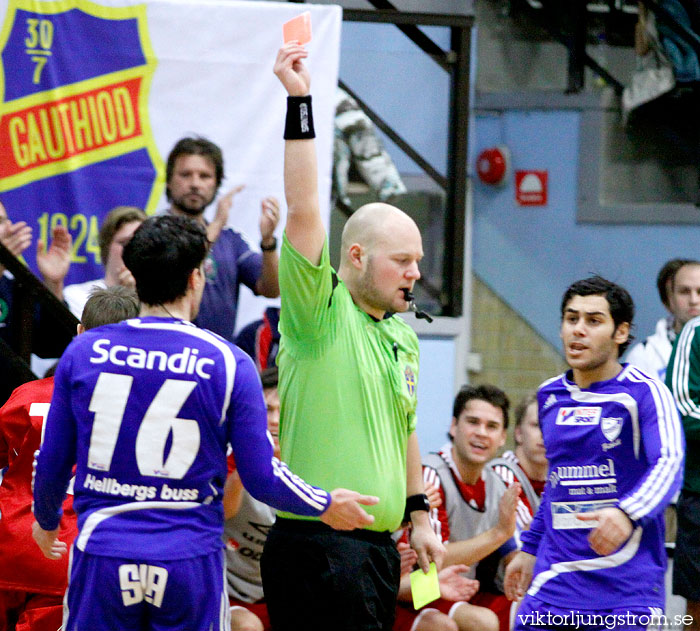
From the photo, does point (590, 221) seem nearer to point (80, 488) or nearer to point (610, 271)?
point (610, 271)

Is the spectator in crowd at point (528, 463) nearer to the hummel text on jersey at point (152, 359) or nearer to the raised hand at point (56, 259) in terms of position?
the raised hand at point (56, 259)

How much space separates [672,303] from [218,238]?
2623 millimetres

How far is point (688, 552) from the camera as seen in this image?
5.14 metres

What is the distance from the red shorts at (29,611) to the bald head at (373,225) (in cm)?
167

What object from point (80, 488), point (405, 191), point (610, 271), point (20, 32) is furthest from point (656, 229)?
point (80, 488)

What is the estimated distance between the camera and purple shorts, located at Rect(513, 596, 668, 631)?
3.52 meters

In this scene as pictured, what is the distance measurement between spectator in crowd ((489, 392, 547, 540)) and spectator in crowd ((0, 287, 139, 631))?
8.27ft

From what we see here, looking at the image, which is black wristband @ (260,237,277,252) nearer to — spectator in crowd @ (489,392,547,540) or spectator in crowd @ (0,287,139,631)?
spectator in crowd @ (489,392,547,540)

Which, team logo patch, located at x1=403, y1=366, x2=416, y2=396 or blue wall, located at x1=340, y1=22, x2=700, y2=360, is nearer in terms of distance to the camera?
team logo patch, located at x1=403, y1=366, x2=416, y2=396

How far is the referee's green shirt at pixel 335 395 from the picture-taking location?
3070mm

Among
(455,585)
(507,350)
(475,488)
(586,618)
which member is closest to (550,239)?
(507,350)

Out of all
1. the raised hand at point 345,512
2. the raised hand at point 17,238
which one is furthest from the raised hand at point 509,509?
the raised hand at point 17,238

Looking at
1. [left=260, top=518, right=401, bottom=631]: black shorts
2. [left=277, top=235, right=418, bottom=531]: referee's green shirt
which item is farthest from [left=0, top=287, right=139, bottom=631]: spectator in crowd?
[left=260, top=518, right=401, bottom=631]: black shorts

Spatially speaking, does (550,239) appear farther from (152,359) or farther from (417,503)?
(152,359)
